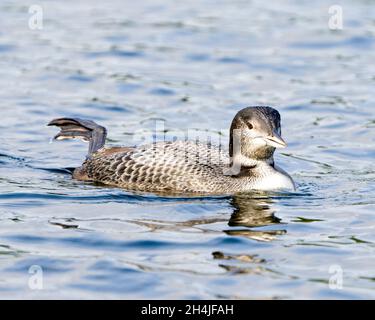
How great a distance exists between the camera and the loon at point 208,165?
10541 millimetres

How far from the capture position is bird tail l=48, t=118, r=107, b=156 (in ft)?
38.5

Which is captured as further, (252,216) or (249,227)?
(252,216)

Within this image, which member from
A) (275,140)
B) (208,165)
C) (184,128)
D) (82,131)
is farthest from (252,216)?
(184,128)

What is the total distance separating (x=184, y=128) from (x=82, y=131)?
2171mm

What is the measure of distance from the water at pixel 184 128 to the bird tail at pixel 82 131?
0.41 meters

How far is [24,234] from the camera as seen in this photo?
9.28 m

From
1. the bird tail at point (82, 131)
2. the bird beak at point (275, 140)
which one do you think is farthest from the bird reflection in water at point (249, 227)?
the bird tail at point (82, 131)

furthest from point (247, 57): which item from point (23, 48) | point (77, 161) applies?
point (77, 161)

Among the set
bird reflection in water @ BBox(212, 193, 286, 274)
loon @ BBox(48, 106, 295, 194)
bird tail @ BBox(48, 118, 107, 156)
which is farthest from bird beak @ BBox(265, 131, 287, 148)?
bird tail @ BBox(48, 118, 107, 156)

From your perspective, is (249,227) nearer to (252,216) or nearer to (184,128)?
(252,216)

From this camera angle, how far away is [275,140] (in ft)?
33.9

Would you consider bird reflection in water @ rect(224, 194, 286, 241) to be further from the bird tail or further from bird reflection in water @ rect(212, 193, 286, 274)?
the bird tail

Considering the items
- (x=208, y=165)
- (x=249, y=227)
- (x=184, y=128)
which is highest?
(x=184, y=128)

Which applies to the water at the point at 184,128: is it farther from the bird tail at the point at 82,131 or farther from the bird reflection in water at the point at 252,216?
the bird tail at the point at 82,131
